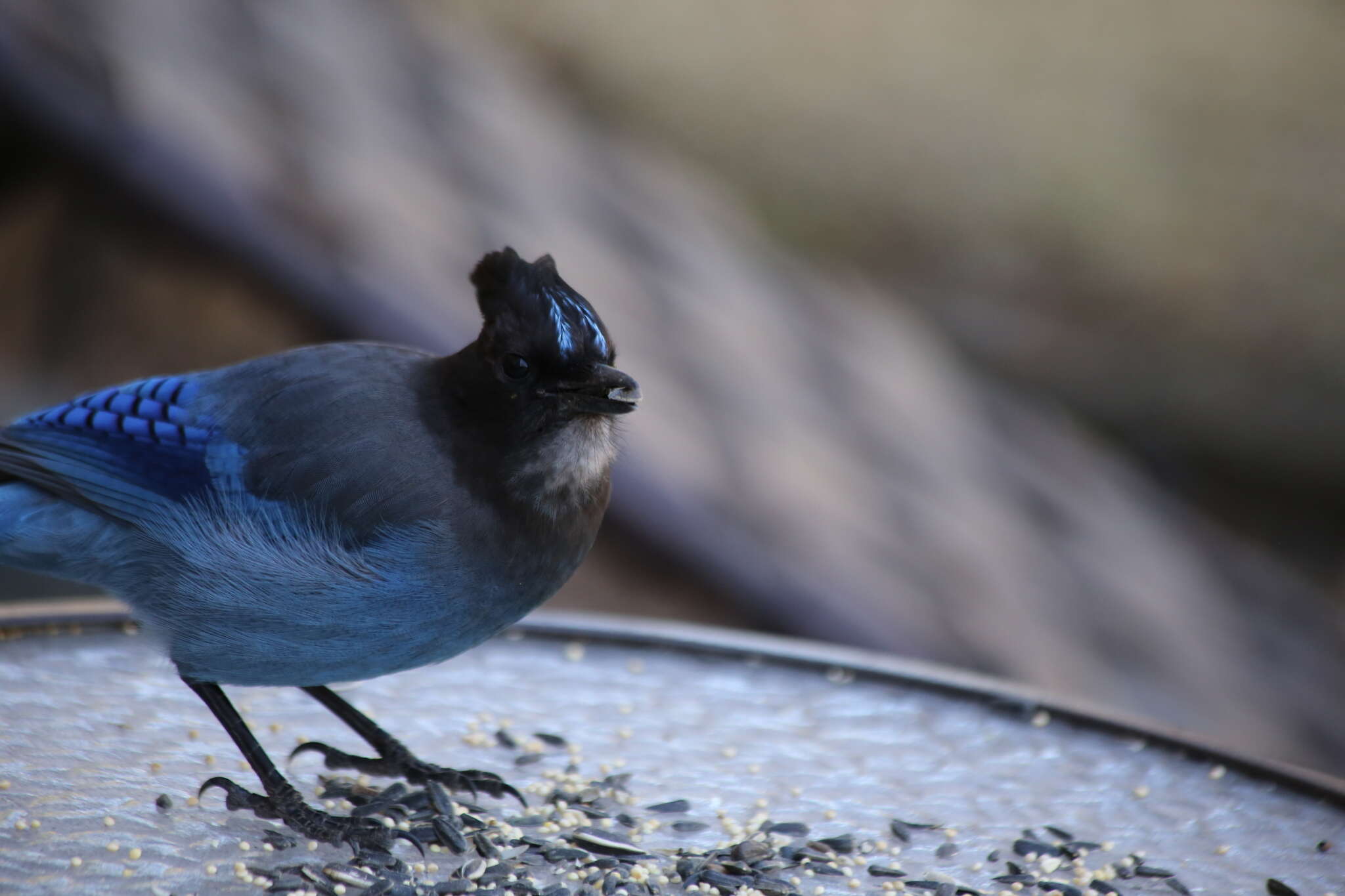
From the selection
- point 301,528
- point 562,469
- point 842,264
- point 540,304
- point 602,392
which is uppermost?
point 842,264

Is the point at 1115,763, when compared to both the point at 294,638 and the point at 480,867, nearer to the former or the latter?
the point at 480,867

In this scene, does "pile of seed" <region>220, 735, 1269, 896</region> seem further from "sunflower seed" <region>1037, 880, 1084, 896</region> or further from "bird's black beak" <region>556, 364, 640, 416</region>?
"bird's black beak" <region>556, 364, 640, 416</region>

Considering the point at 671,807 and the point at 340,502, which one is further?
the point at 671,807

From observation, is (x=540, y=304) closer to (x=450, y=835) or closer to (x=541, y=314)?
(x=541, y=314)

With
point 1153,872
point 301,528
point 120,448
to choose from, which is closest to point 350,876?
point 301,528

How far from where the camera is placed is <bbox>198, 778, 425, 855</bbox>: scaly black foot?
2.10 metres

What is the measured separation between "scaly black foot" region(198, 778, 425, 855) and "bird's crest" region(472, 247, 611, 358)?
0.73 metres

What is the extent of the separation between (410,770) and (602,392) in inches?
27.2

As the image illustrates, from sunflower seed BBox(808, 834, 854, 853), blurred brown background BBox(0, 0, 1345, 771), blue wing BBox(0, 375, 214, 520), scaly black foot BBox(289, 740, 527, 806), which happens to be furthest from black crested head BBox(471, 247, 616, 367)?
blurred brown background BBox(0, 0, 1345, 771)

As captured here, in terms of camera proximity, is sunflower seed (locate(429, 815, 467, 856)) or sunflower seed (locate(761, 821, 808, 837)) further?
sunflower seed (locate(761, 821, 808, 837))

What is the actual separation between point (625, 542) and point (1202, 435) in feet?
10.1

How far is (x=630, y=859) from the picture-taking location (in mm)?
2080

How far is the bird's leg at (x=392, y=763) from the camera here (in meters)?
2.31

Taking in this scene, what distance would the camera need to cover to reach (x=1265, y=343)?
6047mm
